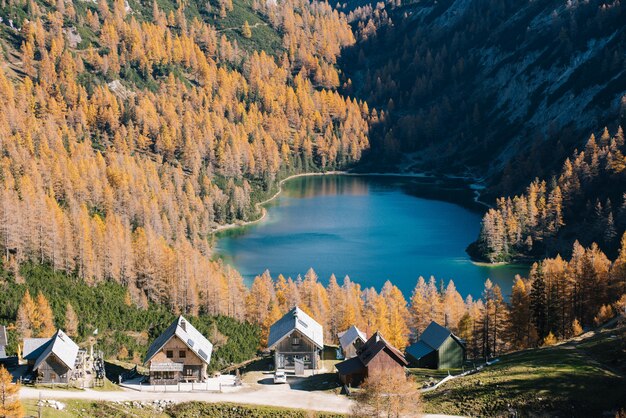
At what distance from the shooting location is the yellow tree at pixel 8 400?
45.6 m

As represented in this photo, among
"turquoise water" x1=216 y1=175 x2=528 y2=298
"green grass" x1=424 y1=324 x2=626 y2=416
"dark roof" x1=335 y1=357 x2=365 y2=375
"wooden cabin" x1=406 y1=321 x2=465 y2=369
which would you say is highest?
"turquoise water" x1=216 y1=175 x2=528 y2=298

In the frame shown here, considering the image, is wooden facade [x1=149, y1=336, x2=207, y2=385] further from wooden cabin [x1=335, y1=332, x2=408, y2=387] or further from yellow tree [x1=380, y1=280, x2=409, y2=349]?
yellow tree [x1=380, y1=280, x2=409, y2=349]

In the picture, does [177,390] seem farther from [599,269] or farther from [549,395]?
[599,269]

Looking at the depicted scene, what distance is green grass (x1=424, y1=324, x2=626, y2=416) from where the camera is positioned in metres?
55.1

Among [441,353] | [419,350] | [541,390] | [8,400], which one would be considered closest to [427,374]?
[441,353]

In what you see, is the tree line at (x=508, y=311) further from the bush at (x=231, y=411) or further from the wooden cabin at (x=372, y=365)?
the bush at (x=231, y=411)

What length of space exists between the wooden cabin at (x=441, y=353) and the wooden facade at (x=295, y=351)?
11.5 meters

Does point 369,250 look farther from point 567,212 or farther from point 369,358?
point 369,358

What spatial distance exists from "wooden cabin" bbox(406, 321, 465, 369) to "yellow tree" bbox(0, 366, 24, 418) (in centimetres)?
4147

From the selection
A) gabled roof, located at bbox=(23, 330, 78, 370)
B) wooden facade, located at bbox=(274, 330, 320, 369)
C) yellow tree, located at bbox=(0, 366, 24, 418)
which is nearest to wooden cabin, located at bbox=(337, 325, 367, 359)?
wooden facade, located at bbox=(274, 330, 320, 369)

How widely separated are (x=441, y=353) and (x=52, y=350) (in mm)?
37318

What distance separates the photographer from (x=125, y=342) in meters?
93.5

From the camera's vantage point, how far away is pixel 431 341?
77625mm

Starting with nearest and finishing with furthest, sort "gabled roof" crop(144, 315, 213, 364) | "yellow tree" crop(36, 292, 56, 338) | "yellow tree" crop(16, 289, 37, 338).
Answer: "gabled roof" crop(144, 315, 213, 364)
"yellow tree" crop(16, 289, 37, 338)
"yellow tree" crop(36, 292, 56, 338)
